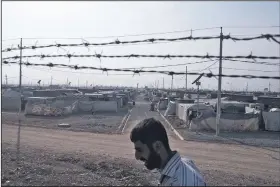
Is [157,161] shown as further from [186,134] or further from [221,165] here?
[186,134]

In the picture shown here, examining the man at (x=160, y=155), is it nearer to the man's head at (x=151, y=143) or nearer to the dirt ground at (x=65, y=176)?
the man's head at (x=151, y=143)

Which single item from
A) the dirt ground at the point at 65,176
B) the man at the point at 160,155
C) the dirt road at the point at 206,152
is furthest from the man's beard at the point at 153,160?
the dirt road at the point at 206,152

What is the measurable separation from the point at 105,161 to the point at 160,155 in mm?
10999

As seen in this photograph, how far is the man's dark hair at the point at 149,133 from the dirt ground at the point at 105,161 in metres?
5.29

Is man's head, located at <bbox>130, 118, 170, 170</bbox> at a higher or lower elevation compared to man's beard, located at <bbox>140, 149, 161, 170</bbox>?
higher

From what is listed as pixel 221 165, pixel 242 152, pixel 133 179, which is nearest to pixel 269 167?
pixel 221 165

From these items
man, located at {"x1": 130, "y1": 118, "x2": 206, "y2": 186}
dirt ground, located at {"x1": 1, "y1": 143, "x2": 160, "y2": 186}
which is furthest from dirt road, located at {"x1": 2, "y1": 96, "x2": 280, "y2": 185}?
man, located at {"x1": 130, "y1": 118, "x2": 206, "y2": 186}

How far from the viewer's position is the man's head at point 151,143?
11.3 ft

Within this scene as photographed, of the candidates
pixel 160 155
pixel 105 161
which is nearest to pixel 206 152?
pixel 105 161

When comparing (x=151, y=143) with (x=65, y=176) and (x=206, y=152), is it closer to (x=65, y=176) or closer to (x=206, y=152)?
(x=65, y=176)

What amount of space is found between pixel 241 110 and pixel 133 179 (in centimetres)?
3431

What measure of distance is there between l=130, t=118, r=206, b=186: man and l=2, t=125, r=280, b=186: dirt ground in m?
5.27

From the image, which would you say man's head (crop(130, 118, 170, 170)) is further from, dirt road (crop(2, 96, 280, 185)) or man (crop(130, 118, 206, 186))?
dirt road (crop(2, 96, 280, 185))

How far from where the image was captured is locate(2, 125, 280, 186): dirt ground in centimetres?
935
